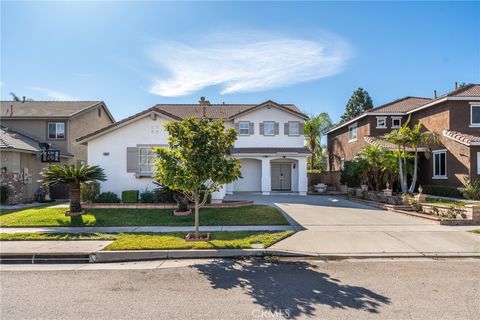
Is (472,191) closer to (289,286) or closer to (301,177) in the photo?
(301,177)

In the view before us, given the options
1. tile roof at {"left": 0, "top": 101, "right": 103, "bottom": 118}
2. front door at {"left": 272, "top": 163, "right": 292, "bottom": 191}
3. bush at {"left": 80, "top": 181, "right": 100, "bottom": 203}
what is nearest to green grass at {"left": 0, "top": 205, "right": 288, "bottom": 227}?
bush at {"left": 80, "top": 181, "right": 100, "bottom": 203}

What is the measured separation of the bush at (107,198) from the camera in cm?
1378

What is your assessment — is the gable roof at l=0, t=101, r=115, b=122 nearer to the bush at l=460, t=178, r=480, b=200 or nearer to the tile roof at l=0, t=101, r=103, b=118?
the tile roof at l=0, t=101, r=103, b=118

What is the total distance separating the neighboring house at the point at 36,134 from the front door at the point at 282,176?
43.6 ft

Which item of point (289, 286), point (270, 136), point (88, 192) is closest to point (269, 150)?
point (270, 136)

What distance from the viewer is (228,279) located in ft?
18.9

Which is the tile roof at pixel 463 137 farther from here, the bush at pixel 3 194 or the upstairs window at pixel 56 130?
the upstairs window at pixel 56 130

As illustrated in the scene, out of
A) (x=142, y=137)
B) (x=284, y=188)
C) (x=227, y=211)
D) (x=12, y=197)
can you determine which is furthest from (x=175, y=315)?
(x=284, y=188)

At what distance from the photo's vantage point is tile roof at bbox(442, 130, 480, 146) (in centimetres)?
1614

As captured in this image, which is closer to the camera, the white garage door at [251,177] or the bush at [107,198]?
the bush at [107,198]

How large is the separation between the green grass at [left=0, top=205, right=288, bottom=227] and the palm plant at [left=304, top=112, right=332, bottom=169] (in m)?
20.8

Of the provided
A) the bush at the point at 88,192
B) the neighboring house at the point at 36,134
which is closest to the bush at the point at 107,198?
the bush at the point at 88,192

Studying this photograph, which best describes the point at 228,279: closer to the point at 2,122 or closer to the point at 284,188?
the point at 284,188

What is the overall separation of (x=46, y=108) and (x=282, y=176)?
18983 millimetres
